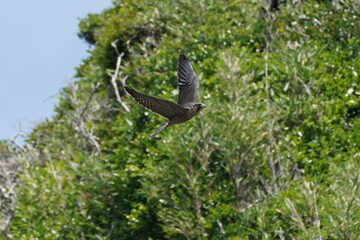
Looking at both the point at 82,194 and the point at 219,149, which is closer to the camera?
the point at 219,149

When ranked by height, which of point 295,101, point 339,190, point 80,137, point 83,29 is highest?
point 83,29

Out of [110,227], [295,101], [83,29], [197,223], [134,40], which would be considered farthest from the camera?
[83,29]

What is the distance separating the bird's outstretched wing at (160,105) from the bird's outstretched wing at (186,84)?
21.0 inches

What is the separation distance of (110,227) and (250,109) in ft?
12.3

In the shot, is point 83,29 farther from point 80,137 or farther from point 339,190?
point 339,190

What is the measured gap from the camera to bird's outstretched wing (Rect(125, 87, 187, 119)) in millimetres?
6234

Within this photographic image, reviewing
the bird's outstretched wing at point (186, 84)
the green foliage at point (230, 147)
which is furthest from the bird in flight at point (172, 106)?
the green foliage at point (230, 147)

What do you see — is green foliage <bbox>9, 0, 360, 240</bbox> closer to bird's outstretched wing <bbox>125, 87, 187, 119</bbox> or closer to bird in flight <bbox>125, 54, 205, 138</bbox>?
bird in flight <bbox>125, 54, 205, 138</bbox>

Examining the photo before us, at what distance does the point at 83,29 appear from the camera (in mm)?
26812

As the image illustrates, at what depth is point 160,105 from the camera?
641 cm

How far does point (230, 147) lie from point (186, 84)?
5.17 meters

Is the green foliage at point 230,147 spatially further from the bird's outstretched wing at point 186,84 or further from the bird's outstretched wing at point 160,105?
the bird's outstretched wing at point 160,105

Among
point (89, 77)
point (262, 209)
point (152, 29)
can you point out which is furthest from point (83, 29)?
point (262, 209)

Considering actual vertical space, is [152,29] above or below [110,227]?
above
